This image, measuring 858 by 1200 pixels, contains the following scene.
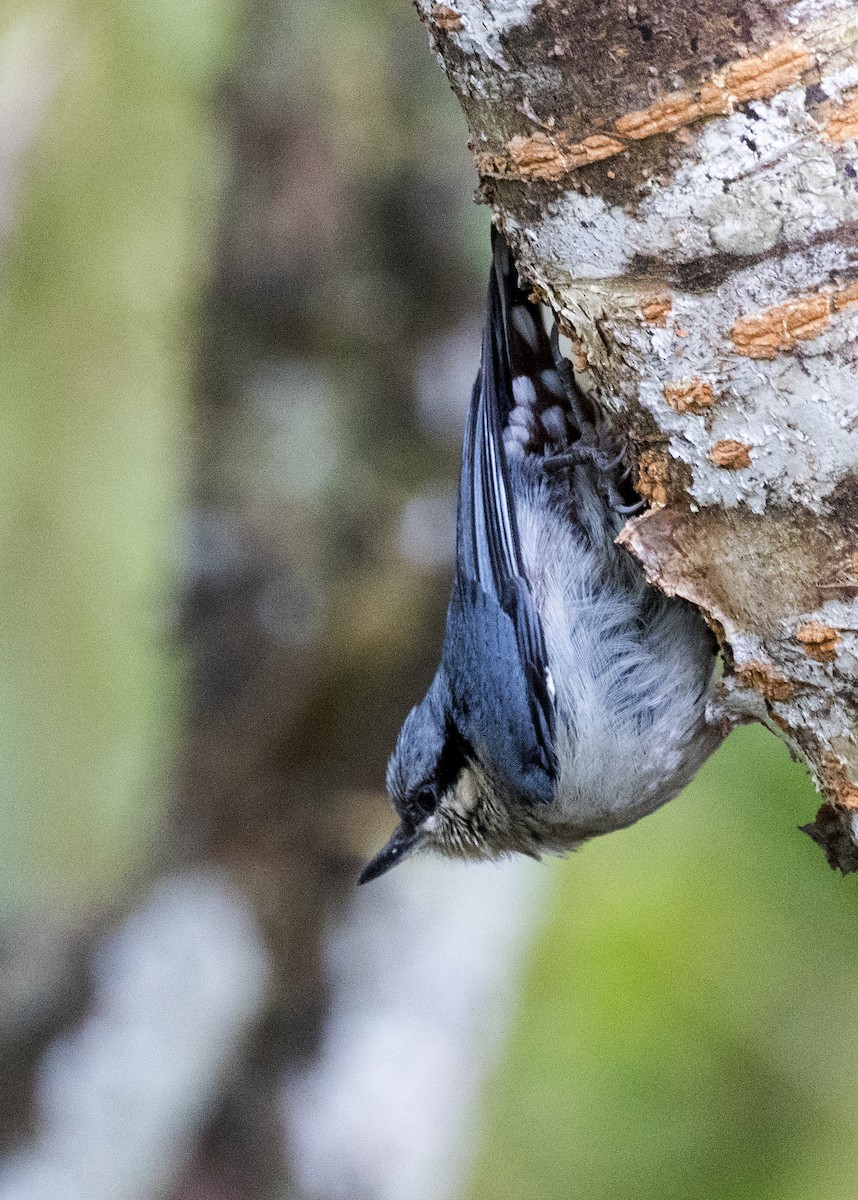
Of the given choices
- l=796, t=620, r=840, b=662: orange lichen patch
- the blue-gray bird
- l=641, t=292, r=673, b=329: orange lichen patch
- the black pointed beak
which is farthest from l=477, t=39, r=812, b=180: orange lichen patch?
the black pointed beak

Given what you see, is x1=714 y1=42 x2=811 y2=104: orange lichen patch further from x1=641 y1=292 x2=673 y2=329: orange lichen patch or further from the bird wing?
the bird wing

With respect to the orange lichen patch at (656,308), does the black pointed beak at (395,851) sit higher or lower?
lower

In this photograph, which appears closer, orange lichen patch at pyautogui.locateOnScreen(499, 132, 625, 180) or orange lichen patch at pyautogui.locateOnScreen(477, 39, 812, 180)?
orange lichen patch at pyautogui.locateOnScreen(477, 39, 812, 180)

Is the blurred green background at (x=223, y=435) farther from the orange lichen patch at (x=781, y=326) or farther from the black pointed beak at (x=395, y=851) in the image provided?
the orange lichen patch at (x=781, y=326)

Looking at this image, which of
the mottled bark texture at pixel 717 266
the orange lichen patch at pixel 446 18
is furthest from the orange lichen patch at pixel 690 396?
the orange lichen patch at pixel 446 18

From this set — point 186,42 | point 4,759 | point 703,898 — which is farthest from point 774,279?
point 4,759

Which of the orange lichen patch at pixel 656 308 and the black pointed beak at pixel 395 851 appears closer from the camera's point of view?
the orange lichen patch at pixel 656 308
